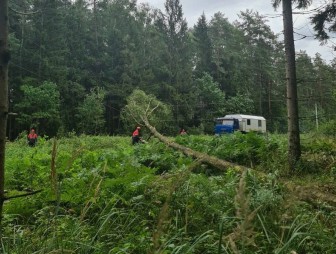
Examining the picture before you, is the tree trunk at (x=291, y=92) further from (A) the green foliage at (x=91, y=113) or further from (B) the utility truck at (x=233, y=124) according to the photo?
(A) the green foliage at (x=91, y=113)

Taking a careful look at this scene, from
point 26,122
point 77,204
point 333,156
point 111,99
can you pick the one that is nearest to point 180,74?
point 111,99

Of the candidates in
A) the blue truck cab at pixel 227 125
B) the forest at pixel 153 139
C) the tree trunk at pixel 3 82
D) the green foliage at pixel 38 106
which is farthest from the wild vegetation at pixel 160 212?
the green foliage at pixel 38 106

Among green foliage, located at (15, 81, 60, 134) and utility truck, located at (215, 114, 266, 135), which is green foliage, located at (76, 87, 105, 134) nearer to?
green foliage, located at (15, 81, 60, 134)

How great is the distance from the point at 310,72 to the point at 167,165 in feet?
189

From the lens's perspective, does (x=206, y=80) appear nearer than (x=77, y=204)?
No

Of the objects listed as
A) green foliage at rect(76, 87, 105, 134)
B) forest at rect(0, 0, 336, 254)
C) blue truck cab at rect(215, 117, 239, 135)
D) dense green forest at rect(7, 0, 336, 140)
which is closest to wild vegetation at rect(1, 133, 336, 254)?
forest at rect(0, 0, 336, 254)

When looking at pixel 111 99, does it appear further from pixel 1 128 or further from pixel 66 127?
pixel 1 128

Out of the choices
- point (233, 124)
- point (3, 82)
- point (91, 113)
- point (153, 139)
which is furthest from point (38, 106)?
point (3, 82)

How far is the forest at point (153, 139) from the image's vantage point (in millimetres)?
2746

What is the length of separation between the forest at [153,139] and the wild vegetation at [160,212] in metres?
0.02

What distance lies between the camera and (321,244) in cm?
334

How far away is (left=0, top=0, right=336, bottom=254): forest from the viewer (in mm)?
2746

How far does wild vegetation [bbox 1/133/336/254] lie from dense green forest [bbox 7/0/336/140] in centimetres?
3500

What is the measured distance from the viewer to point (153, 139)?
16.8m
